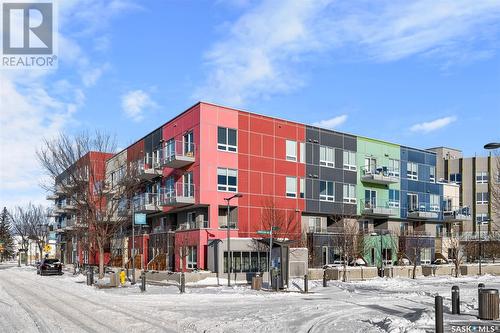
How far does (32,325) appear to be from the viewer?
16344 mm

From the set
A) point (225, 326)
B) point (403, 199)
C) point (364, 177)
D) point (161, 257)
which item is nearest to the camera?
point (225, 326)

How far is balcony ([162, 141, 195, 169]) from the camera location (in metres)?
46.1

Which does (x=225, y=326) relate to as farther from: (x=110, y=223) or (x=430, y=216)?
(x=430, y=216)

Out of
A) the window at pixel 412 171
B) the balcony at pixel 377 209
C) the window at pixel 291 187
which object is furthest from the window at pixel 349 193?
the window at pixel 412 171

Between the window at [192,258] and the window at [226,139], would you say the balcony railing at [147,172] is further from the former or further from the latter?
the window at [226,139]

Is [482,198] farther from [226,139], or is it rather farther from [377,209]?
[226,139]

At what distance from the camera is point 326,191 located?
175 ft

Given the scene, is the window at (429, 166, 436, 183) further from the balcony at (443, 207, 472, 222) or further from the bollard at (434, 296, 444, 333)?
the bollard at (434, 296, 444, 333)

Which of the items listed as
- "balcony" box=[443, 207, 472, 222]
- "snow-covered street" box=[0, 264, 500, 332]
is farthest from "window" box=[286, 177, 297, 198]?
"balcony" box=[443, 207, 472, 222]

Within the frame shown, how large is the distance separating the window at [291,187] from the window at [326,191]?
321 cm

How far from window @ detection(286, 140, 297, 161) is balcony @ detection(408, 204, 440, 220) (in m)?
18.7

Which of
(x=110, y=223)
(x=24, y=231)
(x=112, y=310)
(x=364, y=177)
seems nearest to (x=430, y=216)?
(x=364, y=177)

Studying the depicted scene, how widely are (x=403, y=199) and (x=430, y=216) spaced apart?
4.05 metres

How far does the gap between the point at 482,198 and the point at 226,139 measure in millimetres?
56947
